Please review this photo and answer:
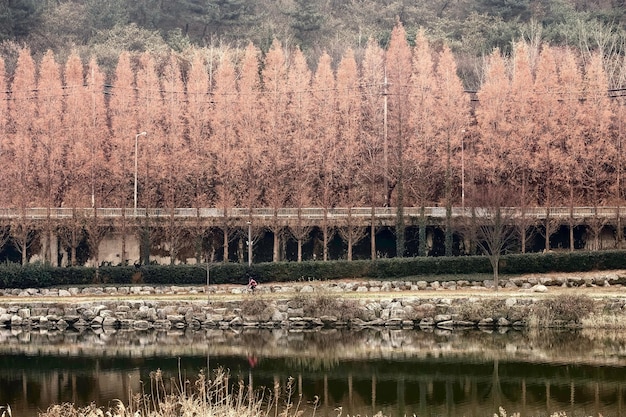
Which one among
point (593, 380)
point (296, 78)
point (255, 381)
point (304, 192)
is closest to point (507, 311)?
point (593, 380)

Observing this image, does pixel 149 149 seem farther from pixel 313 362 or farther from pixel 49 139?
pixel 313 362

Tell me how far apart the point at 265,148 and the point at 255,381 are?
31.4 meters

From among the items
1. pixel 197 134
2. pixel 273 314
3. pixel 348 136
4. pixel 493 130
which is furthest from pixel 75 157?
pixel 493 130

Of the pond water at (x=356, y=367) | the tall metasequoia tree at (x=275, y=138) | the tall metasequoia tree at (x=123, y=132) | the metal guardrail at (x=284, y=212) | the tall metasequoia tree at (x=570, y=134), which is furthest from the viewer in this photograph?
the tall metasequoia tree at (x=123, y=132)

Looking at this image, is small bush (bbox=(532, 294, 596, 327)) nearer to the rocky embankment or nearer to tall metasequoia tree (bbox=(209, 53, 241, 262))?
the rocky embankment

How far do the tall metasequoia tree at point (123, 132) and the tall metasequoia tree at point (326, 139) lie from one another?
10400mm

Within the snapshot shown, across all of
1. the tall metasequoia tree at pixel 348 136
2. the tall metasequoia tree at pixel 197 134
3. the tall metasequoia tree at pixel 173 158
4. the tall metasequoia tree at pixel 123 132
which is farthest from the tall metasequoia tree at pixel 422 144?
the tall metasequoia tree at pixel 123 132

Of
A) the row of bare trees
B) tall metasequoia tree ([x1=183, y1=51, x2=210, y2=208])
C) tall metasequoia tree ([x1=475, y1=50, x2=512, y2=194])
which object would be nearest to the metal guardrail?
the row of bare trees

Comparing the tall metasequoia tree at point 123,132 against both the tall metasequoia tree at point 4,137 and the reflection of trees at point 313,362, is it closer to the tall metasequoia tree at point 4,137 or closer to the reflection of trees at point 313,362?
the tall metasequoia tree at point 4,137

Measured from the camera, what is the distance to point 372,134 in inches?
2276

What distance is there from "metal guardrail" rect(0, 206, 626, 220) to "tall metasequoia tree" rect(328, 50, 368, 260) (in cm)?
116

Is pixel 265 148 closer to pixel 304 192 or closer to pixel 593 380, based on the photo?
pixel 304 192

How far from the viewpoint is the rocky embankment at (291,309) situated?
36500mm

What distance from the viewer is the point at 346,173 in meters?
55.3
